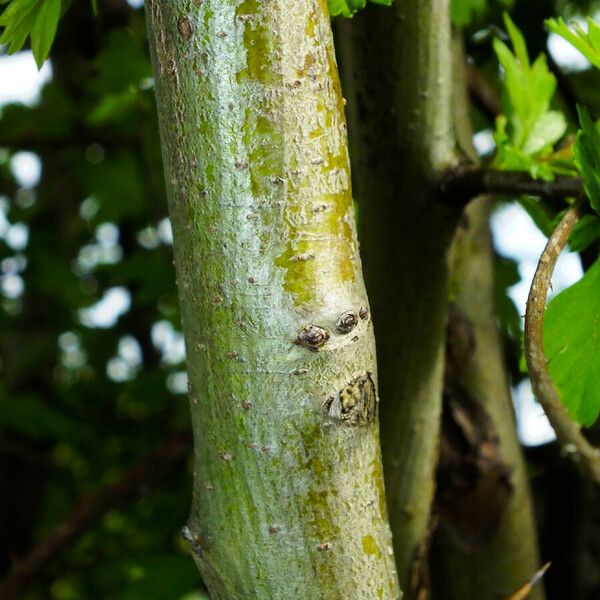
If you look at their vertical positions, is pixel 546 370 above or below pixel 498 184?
below

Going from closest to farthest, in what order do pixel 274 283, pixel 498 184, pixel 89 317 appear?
pixel 274 283, pixel 498 184, pixel 89 317

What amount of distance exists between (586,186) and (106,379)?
1.51 metres

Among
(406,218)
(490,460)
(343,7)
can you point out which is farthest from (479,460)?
(343,7)

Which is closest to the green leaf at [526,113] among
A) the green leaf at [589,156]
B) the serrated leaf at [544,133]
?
the serrated leaf at [544,133]

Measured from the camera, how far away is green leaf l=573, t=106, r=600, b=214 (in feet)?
1.66

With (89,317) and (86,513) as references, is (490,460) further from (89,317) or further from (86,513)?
(89,317)

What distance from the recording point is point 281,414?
1.49 feet

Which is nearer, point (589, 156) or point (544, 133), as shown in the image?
point (589, 156)

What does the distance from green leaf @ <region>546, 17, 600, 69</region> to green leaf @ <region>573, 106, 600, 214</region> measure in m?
0.03

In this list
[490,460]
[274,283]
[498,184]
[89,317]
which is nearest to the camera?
[274,283]

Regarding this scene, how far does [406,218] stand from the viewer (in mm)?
723

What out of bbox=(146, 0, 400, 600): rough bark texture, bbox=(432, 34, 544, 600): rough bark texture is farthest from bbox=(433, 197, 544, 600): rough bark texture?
bbox=(146, 0, 400, 600): rough bark texture

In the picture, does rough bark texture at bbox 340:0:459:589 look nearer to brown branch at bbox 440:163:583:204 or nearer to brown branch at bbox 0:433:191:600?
brown branch at bbox 440:163:583:204

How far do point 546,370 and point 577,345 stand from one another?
3.2 inches
